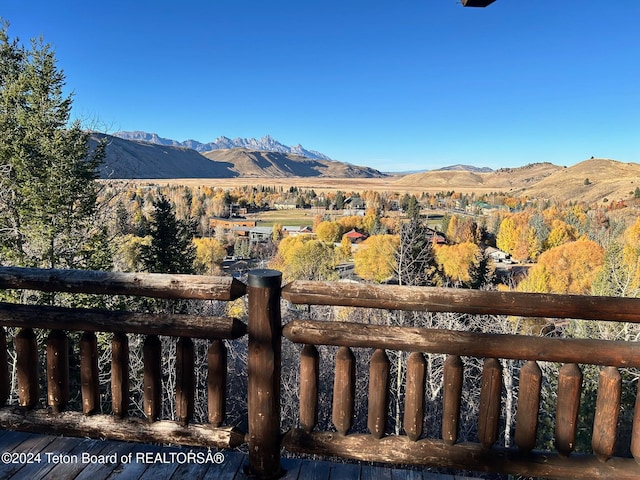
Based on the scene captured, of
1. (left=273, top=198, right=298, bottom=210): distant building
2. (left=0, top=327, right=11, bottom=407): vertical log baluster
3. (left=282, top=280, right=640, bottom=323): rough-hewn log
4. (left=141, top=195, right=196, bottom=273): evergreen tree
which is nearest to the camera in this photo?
(left=282, top=280, right=640, bottom=323): rough-hewn log

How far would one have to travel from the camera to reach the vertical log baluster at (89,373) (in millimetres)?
2502

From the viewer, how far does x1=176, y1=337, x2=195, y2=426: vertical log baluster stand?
2.40 meters

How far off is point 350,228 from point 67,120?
79548 millimetres

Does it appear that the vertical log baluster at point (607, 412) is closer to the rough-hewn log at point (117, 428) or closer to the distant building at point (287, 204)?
the rough-hewn log at point (117, 428)

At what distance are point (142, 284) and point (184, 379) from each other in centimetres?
57

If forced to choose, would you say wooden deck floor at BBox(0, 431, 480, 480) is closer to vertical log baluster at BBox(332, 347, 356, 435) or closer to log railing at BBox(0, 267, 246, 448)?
log railing at BBox(0, 267, 246, 448)

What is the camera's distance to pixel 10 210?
56.6 feet

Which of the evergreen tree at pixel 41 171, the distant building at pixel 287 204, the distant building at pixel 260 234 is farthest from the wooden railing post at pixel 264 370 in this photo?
the distant building at pixel 287 204

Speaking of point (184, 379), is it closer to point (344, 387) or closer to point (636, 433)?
point (344, 387)

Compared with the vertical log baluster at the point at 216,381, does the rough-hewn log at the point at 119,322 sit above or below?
above

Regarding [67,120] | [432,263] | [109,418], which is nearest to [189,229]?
[67,120]

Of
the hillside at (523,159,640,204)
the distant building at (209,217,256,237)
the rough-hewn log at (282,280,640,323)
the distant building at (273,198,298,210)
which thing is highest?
the hillside at (523,159,640,204)

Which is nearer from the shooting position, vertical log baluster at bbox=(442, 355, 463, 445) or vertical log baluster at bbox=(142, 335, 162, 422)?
vertical log baluster at bbox=(442, 355, 463, 445)

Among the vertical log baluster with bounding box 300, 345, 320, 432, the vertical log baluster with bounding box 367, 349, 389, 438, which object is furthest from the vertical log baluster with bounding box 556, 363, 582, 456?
the vertical log baluster with bounding box 300, 345, 320, 432
